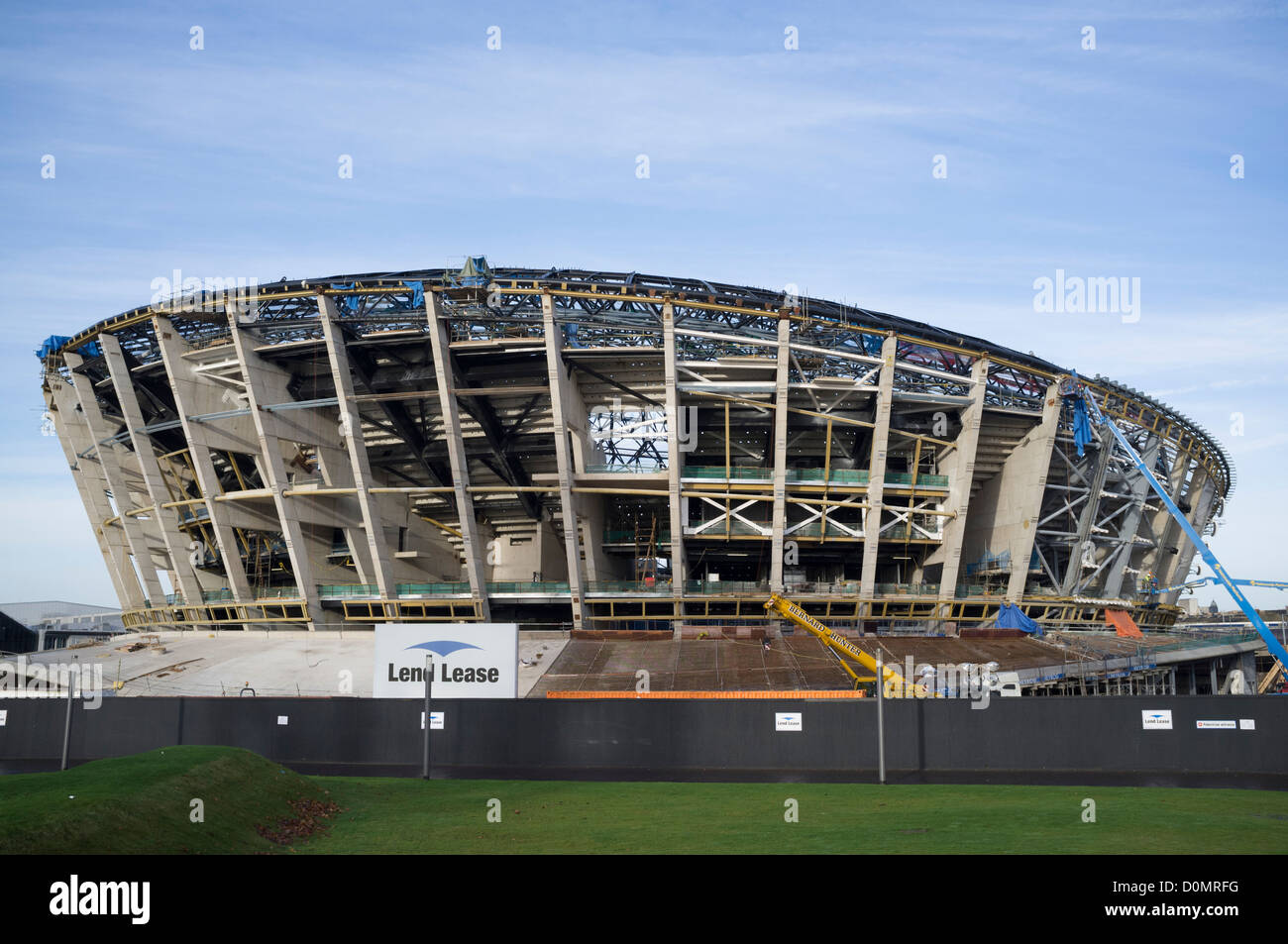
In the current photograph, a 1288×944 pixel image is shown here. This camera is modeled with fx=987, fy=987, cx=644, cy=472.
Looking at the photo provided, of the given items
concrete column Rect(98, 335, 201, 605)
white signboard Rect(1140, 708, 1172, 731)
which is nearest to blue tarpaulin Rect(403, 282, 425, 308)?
concrete column Rect(98, 335, 201, 605)

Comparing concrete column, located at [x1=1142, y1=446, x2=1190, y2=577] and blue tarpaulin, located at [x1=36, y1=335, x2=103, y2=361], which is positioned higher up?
blue tarpaulin, located at [x1=36, y1=335, x2=103, y2=361]

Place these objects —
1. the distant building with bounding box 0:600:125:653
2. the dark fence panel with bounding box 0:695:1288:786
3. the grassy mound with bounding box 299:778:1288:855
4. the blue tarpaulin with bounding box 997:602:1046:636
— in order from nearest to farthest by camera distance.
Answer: the grassy mound with bounding box 299:778:1288:855, the dark fence panel with bounding box 0:695:1288:786, the blue tarpaulin with bounding box 997:602:1046:636, the distant building with bounding box 0:600:125:653

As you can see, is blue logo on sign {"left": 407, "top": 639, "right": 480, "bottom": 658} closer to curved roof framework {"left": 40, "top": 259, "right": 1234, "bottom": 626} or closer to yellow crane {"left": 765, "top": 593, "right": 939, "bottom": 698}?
→ yellow crane {"left": 765, "top": 593, "right": 939, "bottom": 698}

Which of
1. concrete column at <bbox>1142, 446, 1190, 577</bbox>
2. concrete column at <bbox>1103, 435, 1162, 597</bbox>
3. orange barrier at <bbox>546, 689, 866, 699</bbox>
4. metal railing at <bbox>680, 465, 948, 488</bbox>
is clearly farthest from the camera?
concrete column at <bbox>1142, 446, 1190, 577</bbox>

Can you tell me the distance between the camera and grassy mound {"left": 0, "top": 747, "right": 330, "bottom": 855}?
12.0 meters

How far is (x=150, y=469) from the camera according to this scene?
56.2 m

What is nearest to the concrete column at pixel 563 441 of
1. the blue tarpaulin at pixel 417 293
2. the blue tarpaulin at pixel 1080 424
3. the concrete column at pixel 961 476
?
the blue tarpaulin at pixel 417 293

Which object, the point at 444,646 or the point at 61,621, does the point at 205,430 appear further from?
the point at 61,621

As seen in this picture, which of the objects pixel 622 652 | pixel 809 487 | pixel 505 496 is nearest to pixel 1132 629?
pixel 809 487

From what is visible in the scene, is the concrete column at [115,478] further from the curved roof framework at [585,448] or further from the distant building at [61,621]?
the distant building at [61,621]

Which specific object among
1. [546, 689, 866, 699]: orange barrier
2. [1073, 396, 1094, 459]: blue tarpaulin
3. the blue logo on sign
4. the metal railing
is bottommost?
[546, 689, 866, 699]: orange barrier

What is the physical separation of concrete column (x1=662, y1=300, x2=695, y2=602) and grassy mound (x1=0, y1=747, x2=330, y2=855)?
105 feet

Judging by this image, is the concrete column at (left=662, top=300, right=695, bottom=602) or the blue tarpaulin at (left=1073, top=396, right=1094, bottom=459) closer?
the concrete column at (left=662, top=300, right=695, bottom=602)

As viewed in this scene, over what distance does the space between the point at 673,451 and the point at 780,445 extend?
5.54 metres
